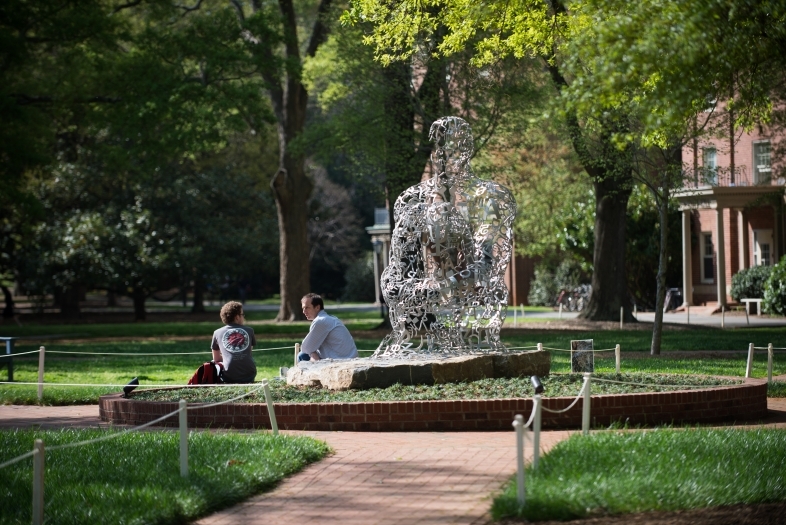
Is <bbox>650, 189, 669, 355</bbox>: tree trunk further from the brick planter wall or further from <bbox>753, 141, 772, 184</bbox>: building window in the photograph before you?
<bbox>753, 141, 772, 184</bbox>: building window

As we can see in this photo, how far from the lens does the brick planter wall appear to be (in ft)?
37.2

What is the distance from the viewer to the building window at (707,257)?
43500 millimetres

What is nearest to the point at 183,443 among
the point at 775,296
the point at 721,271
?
the point at 775,296

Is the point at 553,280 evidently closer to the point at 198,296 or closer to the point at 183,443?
the point at 198,296

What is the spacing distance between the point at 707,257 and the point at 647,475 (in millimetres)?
36569

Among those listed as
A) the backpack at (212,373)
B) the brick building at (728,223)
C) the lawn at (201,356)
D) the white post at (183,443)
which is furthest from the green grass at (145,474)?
the brick building at (728,223)

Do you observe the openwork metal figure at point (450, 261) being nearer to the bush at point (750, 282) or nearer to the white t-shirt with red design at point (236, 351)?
the white t-shirt with red design at point (236, 351)

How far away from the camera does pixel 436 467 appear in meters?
9.30

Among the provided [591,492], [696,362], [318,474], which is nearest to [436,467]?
[318,474]

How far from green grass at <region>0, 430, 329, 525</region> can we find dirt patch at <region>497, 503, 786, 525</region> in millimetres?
2294

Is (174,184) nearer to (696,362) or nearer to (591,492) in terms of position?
(696,362)

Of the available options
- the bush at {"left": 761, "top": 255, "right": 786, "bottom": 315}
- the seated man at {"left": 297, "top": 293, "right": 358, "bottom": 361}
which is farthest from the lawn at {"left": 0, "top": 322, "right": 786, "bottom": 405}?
the bush at {"left": 761, "top": 255, "right": 786, "bottom": 315}

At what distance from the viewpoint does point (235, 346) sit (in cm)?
1333

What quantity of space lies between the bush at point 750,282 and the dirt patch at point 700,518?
30618 millimetres
